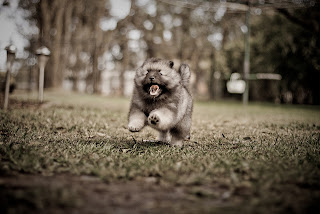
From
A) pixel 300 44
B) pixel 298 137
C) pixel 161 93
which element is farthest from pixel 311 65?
pixel 161 93

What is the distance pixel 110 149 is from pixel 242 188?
2.05 m

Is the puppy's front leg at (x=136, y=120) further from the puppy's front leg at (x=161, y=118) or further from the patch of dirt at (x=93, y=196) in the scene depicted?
the patch of dirt at (x=93, y=196)

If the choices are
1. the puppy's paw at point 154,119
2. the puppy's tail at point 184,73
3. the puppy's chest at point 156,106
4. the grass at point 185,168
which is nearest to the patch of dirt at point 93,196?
the grass at point 185,168

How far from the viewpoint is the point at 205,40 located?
3042 centimetres

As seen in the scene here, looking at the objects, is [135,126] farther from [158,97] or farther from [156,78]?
[156,78]

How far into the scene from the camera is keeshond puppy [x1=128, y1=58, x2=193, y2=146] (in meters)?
3.97

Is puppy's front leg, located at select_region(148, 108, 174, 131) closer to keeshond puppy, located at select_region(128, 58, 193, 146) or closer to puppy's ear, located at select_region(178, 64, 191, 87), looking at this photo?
keeshond puppy, located at select_region(128, 58, 193, 146)

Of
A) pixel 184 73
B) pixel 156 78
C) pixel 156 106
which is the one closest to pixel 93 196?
pixel 156 106

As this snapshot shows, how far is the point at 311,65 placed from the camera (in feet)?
59.5

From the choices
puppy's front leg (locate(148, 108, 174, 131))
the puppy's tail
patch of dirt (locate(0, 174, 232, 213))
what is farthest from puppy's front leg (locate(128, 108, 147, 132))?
patch of dirt (locate(0, 174, 232, 213))

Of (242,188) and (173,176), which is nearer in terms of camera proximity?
(242,188)

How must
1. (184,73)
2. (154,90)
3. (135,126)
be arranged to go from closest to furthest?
1. (135,126)
2. (154,90)
3. (184,73)

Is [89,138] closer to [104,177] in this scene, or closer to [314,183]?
[104,177]

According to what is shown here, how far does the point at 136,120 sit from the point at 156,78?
0.64m
